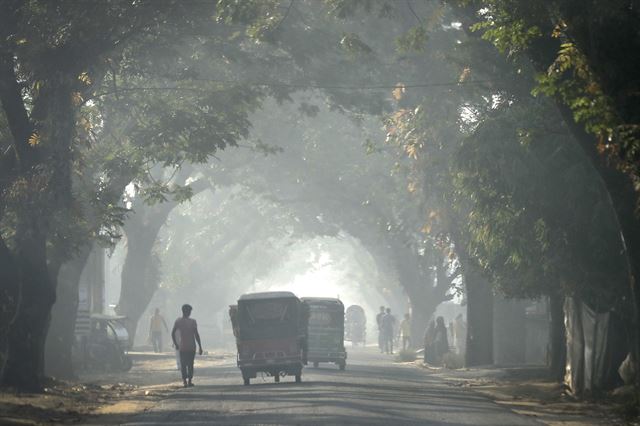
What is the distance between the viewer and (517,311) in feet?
146

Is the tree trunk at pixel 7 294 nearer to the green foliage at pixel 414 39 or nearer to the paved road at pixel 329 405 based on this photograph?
the paved road at pixel 329 405

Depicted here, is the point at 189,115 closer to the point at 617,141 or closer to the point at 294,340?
the point at 294,340

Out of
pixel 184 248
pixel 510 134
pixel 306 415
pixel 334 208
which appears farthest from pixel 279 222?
pixel 306 415

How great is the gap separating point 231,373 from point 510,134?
52.5ft

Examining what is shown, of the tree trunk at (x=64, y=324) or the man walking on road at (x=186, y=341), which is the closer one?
the man walking on road at (x=186, y=341)

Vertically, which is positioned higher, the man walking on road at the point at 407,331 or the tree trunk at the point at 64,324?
the man walking on road at the point at 407,331

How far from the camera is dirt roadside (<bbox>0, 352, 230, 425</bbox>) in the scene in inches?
840

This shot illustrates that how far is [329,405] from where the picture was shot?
2197 centimetres

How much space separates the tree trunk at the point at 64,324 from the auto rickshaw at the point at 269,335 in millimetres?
5217

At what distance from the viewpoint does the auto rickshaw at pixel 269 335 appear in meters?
31.6

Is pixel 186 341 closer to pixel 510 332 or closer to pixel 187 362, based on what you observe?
pixel 187 362

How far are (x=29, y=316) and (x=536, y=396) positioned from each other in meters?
10.7

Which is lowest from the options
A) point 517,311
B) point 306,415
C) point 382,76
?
point 306,415

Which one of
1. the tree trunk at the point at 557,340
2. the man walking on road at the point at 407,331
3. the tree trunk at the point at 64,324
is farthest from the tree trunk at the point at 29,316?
the man walking on road at the point at 407,331
